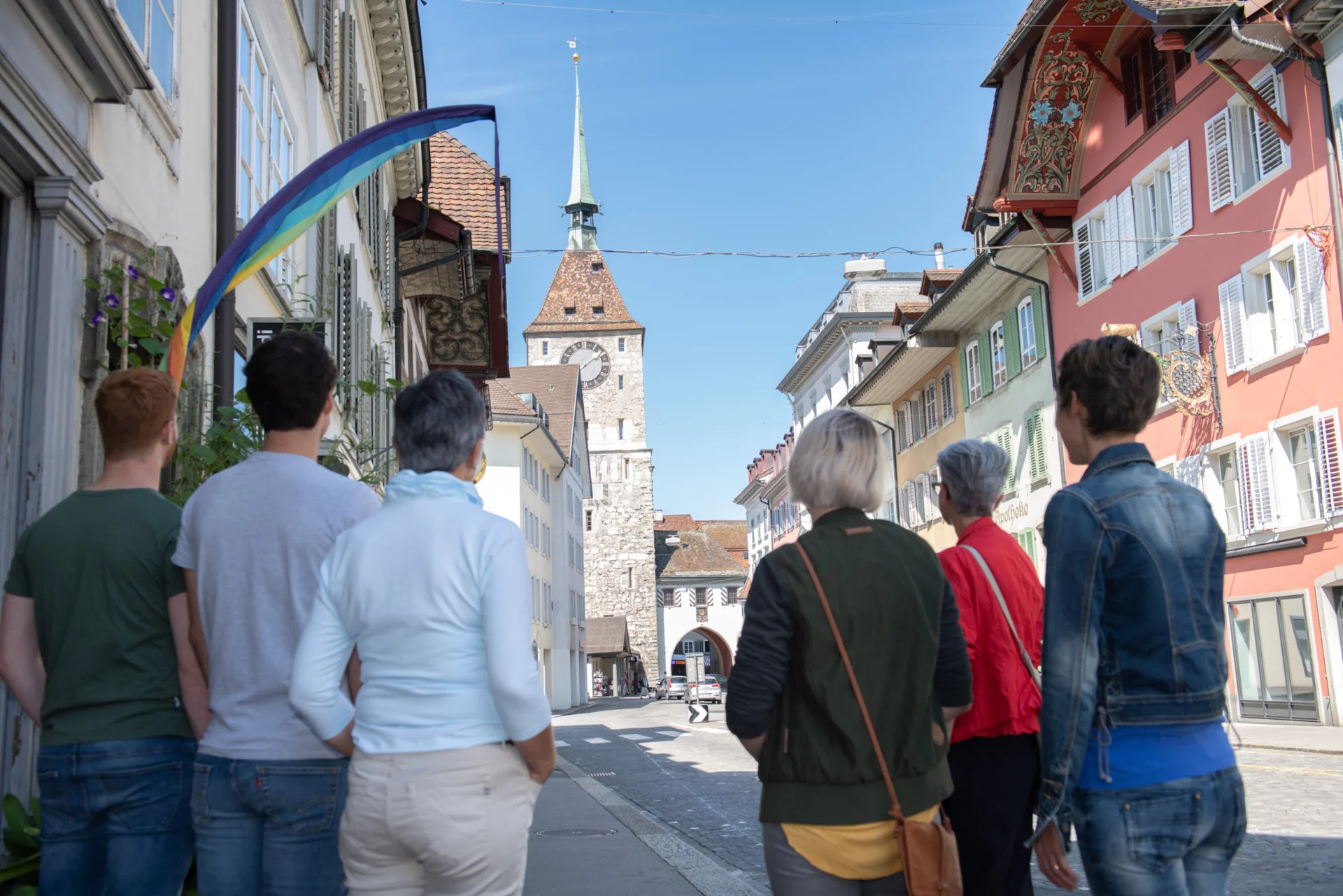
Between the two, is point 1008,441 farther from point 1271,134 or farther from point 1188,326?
point 1271,134

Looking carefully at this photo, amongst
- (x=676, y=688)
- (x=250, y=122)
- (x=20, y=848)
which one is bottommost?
(x=676, y=688)

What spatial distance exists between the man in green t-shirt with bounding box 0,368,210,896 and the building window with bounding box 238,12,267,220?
6226mm

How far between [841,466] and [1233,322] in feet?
62.8

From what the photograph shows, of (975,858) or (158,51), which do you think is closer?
(975,858)

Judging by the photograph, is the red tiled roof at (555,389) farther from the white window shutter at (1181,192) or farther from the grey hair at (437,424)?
the grey hair at (437,424)

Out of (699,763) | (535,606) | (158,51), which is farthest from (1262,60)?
(535,606)

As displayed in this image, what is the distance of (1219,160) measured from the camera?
20797mm

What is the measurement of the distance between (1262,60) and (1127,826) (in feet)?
63.0

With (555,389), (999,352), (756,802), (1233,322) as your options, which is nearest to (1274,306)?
(1233,322)

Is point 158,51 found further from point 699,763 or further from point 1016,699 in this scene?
point 699,763

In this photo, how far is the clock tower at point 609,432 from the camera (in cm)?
8194

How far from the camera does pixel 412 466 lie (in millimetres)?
3066

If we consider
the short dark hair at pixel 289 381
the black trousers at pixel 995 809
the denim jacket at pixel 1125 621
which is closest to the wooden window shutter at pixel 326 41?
the short dark hair at pixel 289 381

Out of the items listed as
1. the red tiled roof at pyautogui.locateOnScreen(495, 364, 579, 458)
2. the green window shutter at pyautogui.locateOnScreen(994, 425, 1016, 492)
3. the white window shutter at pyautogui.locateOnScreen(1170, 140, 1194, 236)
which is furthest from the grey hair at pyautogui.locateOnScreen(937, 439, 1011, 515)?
the red tiled roof at pyautogui.locateOnScreen(495, 364, 579, 458)
